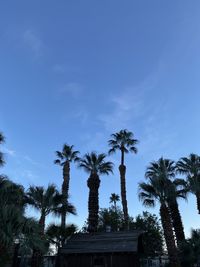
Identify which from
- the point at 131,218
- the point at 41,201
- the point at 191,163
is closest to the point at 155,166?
the point at 191,163

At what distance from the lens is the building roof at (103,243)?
22364 millimetres

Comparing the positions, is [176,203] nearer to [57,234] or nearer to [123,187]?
[123,187]

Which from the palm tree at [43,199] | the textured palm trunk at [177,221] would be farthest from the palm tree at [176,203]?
the palm tree at [43,199]

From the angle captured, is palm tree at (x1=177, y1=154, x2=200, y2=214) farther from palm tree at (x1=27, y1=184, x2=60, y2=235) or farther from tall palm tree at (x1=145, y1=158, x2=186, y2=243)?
palm tree at (x1=27, y1=184, x2=60, y2=235)

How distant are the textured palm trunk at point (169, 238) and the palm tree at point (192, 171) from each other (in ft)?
16.8

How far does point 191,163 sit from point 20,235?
921 inches

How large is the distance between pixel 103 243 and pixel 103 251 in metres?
1.02

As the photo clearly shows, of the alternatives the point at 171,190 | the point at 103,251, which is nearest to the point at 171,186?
the point at 171,190

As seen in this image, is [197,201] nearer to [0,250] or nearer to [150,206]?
[150,206]

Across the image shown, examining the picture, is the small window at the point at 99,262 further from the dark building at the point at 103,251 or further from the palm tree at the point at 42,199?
the palm tree at the point at 42,199

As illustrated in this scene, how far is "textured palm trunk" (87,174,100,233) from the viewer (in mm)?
33312

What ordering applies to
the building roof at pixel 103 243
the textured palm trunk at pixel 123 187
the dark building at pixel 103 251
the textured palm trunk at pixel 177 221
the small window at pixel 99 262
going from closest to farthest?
the dark building at pixel 103 251 < the building roof at pixel 103 243 < the small window at pixel 99 262 < the textured palm trunk at pixel 177 221 < the textured palm trunk at pixel 123 187

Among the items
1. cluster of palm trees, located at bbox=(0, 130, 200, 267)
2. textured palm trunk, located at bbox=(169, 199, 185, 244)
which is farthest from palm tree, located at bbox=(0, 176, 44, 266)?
textured palm trunk, located at bbox=(169, 199, 185, 244)

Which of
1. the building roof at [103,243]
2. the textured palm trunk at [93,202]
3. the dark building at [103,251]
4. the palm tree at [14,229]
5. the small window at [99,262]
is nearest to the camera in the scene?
the palm tree at [14,229]
